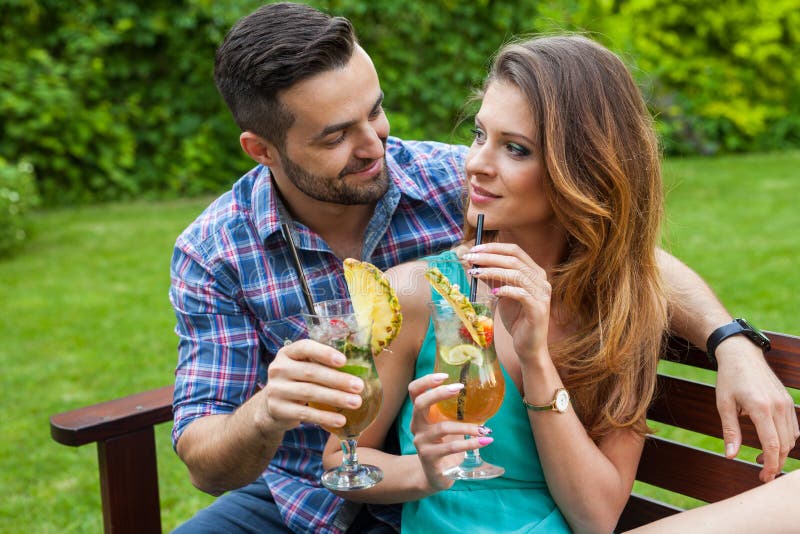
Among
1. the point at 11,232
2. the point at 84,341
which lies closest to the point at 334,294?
the point at 84,341

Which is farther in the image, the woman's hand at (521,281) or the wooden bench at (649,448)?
the wooden bench at (649,448)

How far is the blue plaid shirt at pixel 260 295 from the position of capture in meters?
2.82

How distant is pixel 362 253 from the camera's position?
9.93ft

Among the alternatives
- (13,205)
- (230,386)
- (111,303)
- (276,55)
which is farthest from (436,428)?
(13,205)

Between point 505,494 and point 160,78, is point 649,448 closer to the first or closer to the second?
point 505,494

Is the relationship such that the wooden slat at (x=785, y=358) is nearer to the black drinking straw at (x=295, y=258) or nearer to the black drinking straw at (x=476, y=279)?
the black drinking straw at (x=476, y=279)

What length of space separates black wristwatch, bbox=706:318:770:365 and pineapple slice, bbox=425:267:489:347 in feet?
2.52

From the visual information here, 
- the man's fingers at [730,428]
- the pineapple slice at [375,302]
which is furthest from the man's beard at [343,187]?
the man's fingers at [730,428]

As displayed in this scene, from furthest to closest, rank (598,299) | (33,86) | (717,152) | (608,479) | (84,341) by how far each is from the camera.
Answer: (717,152) → (33,86) → (84,341) → (598,299) → (608,479)

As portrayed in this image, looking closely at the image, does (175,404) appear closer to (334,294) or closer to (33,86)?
(334,294)

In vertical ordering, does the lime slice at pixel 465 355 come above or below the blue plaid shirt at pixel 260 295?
above

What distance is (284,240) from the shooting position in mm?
2967

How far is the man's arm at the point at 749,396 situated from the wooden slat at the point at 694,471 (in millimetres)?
174

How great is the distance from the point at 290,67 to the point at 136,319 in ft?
14.2
